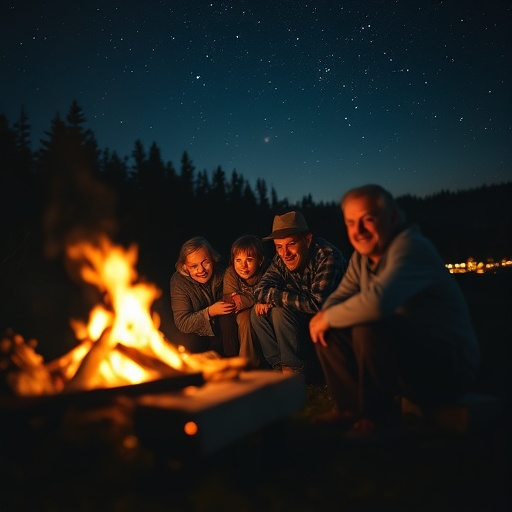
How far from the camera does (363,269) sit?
438cm

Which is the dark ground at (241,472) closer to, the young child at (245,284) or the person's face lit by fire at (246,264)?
the young child at (245,284)

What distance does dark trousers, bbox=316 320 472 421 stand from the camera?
384cm

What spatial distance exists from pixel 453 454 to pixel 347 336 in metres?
1.08

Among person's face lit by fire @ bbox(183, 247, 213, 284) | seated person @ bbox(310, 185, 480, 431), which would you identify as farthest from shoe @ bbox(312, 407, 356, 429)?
person's face lit by fire @ bbox(183, 247, 213, 284)

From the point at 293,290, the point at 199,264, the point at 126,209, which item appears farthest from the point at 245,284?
the point at 126,209

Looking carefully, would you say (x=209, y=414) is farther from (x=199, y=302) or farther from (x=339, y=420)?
(x=199, y=302)

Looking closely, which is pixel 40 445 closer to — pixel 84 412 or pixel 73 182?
pixel 84 412

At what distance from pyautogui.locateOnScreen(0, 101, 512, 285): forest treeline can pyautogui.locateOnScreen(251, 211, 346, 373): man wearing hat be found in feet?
49.8

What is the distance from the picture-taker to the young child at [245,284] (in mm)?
6348

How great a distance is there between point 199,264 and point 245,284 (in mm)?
631

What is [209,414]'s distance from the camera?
Answer: 115 inches

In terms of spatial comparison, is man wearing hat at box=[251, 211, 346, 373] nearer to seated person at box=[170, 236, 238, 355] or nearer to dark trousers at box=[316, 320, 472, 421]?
seated person at box=[170, 236, 238, 355]

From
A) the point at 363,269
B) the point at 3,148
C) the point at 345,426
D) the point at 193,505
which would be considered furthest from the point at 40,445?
the point at 3,148

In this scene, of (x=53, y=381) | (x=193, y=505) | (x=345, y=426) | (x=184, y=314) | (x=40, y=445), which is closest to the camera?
(x=193, y=505)
